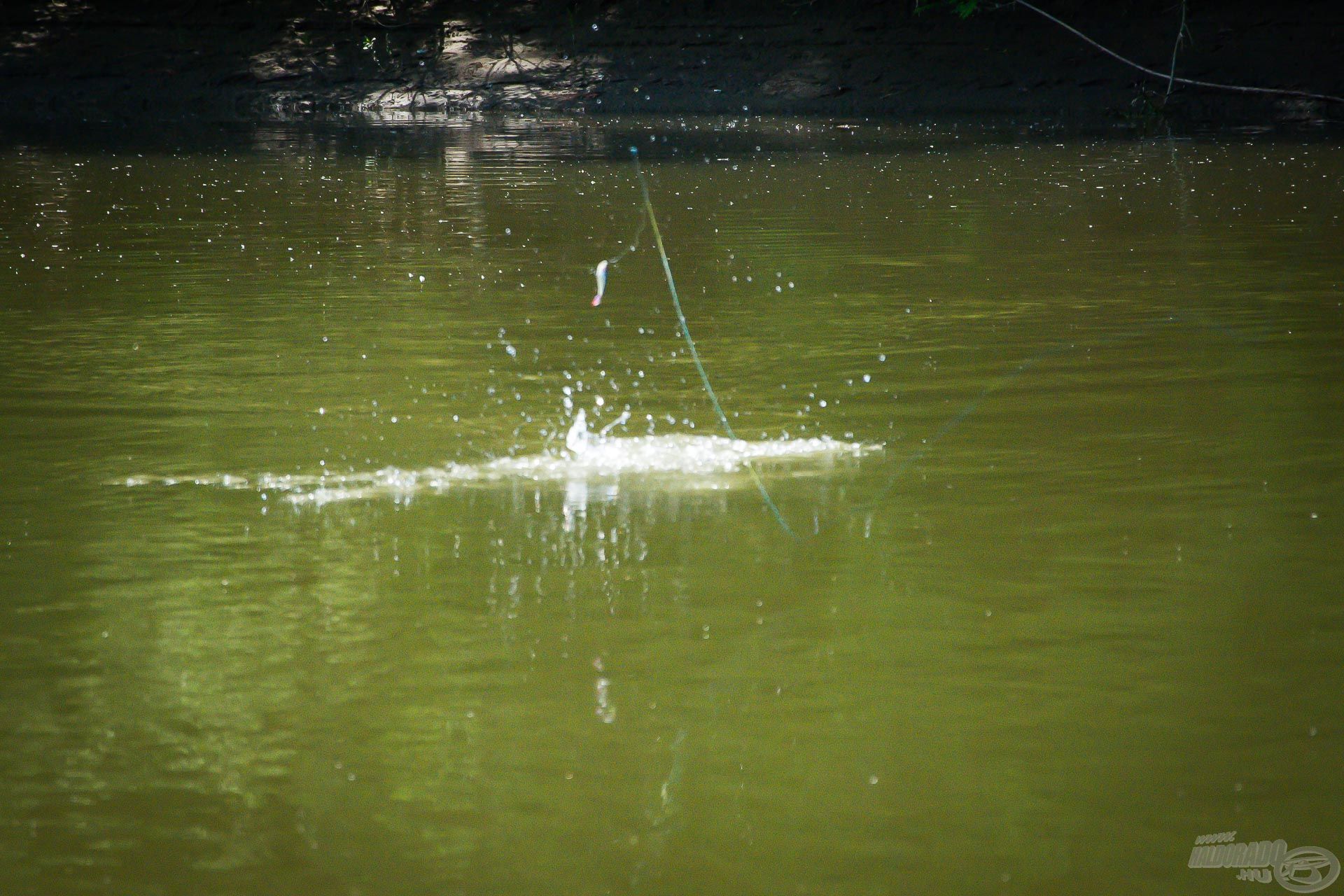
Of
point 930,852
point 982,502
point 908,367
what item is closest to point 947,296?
point 908,367

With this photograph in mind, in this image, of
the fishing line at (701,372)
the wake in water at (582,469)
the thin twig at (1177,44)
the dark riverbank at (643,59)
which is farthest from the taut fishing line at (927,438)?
the dark riverbank at (643,59)

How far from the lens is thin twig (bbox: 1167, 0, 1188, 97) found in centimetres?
2405

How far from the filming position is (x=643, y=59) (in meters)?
28.0

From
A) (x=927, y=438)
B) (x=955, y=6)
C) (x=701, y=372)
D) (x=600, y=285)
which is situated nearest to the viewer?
(x=927, y=438)

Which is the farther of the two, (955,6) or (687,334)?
(955,6)

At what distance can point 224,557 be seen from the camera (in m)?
5.32

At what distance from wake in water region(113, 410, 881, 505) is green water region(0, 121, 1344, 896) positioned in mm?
36

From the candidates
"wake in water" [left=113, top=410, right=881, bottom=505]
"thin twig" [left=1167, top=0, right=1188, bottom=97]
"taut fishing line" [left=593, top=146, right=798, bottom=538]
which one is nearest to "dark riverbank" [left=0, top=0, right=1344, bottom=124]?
"thin twig" [left=1167, top=0, right=1188, bottom=97]

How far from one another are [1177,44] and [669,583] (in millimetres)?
21026

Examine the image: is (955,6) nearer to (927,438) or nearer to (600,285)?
(600,285)

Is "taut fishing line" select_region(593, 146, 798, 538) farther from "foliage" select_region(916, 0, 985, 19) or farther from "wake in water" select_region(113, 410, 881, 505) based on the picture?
"foliage" select_region(916, 0, 985, 19)

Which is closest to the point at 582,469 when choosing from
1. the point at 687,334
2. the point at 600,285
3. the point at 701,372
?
the point at 701,372

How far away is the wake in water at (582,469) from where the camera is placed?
6.09 m

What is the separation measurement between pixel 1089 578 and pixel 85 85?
25525mm
